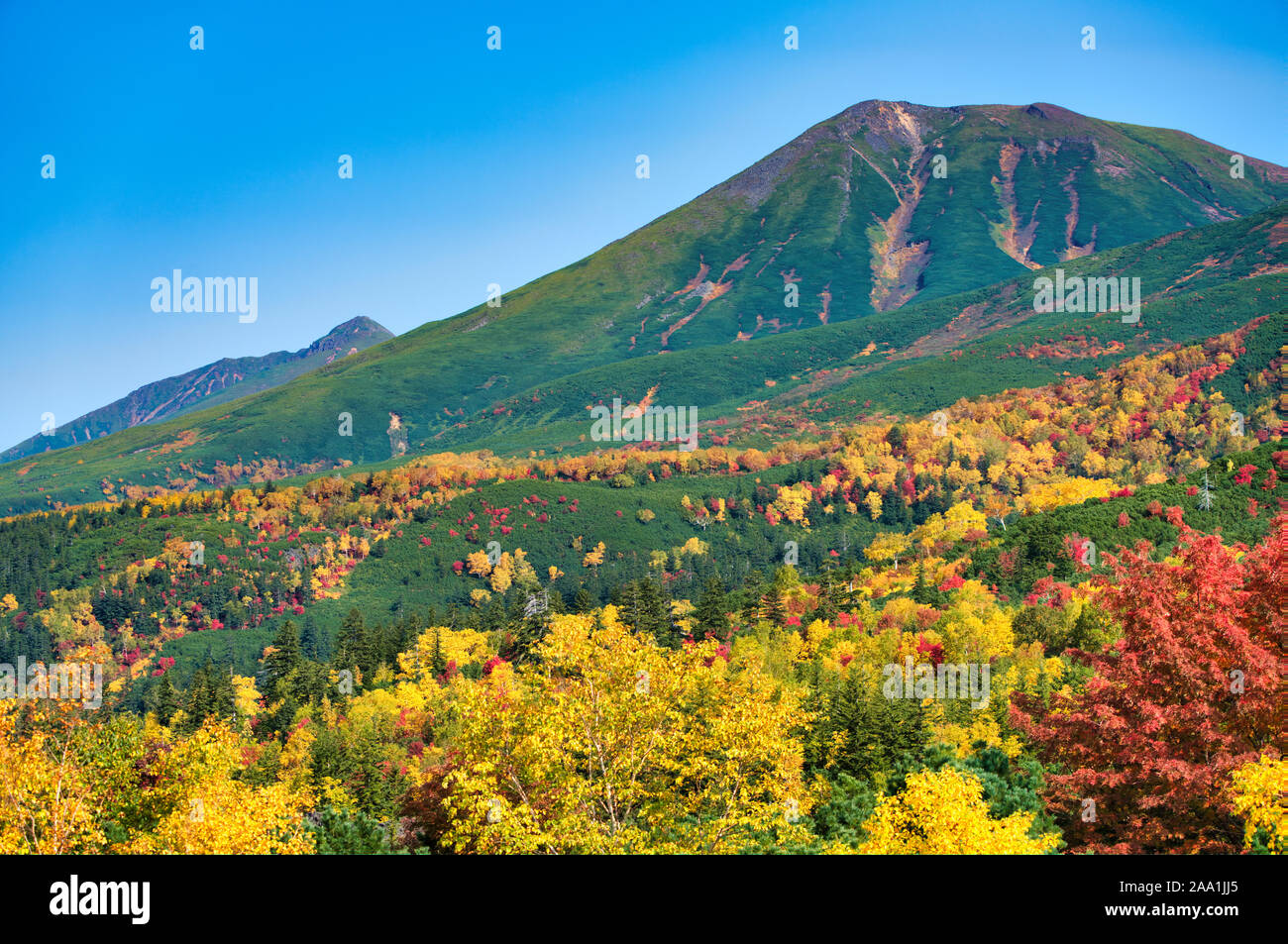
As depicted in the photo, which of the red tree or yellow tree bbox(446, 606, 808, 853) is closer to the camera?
the red tree

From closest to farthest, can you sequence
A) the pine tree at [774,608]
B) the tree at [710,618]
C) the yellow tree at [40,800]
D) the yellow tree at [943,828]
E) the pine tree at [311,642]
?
1. the yellow tree at [943,828]
2. the yellow tree at [40,800]
3. the tree at [710,618]
4. the pine tree at [774,608]
5. the pine tree at [311,642]

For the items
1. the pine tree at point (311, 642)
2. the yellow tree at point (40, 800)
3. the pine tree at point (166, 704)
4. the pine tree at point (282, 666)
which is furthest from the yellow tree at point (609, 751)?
the pine tree at point (311, 642)

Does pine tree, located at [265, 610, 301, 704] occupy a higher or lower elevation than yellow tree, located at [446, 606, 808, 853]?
lower

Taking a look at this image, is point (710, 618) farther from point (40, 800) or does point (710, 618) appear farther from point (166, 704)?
point (40, 800)

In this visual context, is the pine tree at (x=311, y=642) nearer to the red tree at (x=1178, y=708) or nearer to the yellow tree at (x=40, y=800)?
the yellow tree at (x=40, y=800)

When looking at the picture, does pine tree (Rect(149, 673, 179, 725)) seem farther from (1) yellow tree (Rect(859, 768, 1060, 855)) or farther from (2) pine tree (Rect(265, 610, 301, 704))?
(1) yellow tree (Rect(859, 768, 1060, 855))

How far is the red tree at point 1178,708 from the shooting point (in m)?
25.4

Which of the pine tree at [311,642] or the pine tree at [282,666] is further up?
the pine tree at [282,666]

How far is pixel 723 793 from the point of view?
99.3 ft

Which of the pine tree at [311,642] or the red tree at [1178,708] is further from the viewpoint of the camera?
the pine tree at [311,642]

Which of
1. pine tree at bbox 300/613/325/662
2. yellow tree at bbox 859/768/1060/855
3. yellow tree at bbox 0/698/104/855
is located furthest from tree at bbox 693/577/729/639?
pine tree at bbox 300/613/325/662

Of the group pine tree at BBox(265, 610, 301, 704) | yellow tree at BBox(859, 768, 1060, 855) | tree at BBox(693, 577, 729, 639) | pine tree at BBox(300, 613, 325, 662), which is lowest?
pine tree at BBox(300, 613, 325, 662)

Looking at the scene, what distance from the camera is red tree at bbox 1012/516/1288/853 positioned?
25.4 metres
